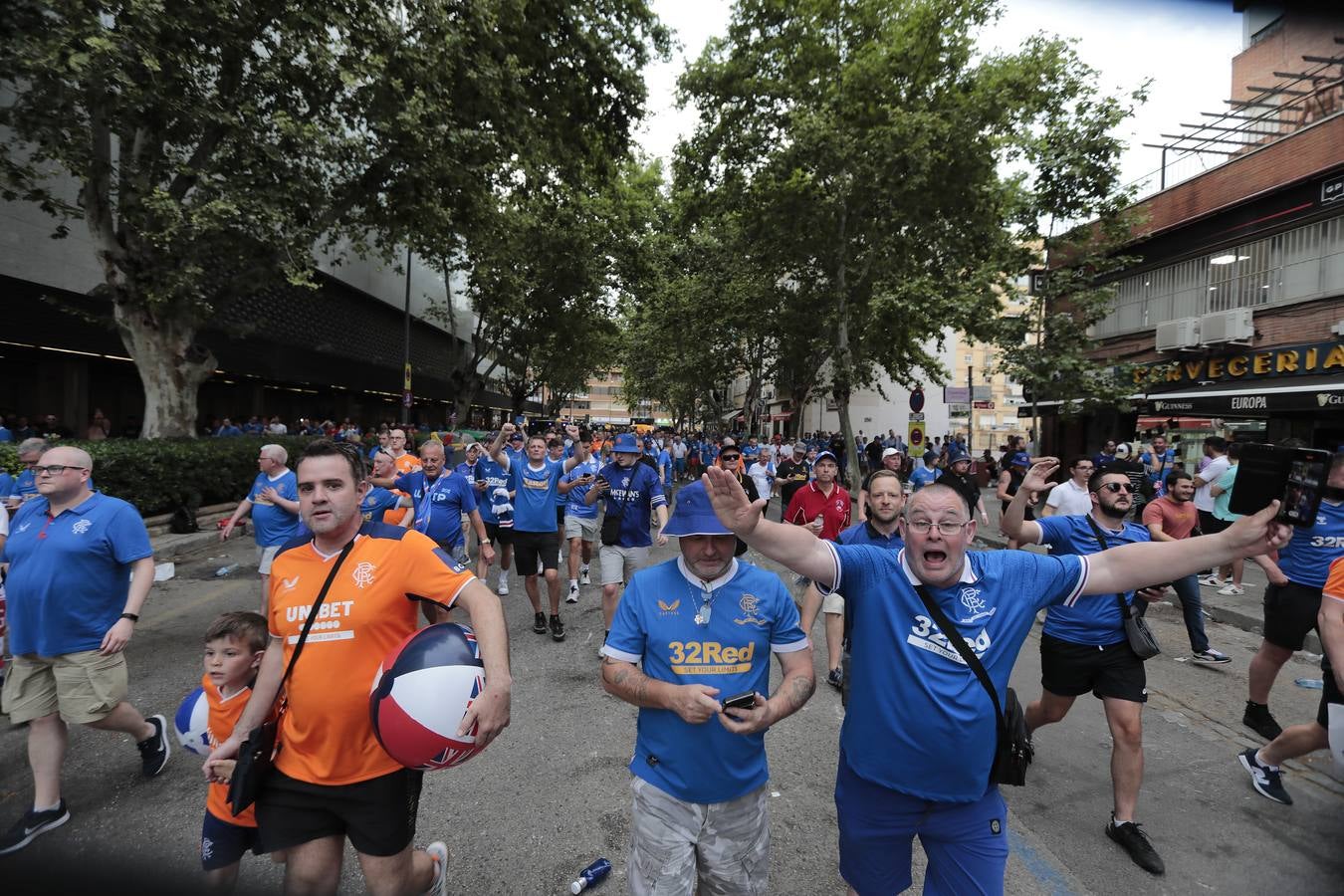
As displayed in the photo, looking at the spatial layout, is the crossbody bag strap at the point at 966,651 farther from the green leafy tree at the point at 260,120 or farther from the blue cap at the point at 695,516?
the green leafy tree at the point at 260,120

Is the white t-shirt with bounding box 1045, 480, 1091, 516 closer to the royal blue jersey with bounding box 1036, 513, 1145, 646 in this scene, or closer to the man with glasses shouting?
the royal blue jersey with bounding box 1036, 513, 1145, 646

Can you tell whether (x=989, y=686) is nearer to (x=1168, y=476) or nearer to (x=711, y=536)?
(x=711, y=536)

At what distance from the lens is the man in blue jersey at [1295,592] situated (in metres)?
4.43

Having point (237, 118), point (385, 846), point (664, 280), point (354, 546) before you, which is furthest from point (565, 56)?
point (664, 280)

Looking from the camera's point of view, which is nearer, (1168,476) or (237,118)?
(1168,476)

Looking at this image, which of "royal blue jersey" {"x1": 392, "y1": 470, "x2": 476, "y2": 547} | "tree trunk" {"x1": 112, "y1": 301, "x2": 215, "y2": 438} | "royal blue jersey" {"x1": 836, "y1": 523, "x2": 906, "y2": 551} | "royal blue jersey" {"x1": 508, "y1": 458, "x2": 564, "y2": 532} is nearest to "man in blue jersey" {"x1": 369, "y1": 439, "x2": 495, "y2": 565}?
"royal blue jersey" {"x1": 392, "y1": 470, "x2": 476, "y2": 547}

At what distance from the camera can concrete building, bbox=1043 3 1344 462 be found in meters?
13.8

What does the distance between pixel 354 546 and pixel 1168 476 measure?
25.1 feet

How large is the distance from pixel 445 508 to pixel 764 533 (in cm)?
489

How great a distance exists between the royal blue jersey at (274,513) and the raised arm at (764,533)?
15.9 ft

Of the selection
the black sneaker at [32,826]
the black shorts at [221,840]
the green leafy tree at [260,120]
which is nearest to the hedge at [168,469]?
the green leafy tree at [260,120]

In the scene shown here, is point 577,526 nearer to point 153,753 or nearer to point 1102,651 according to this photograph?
point 153,753

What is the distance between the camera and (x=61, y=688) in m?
3.49

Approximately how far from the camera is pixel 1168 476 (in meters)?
6.80
